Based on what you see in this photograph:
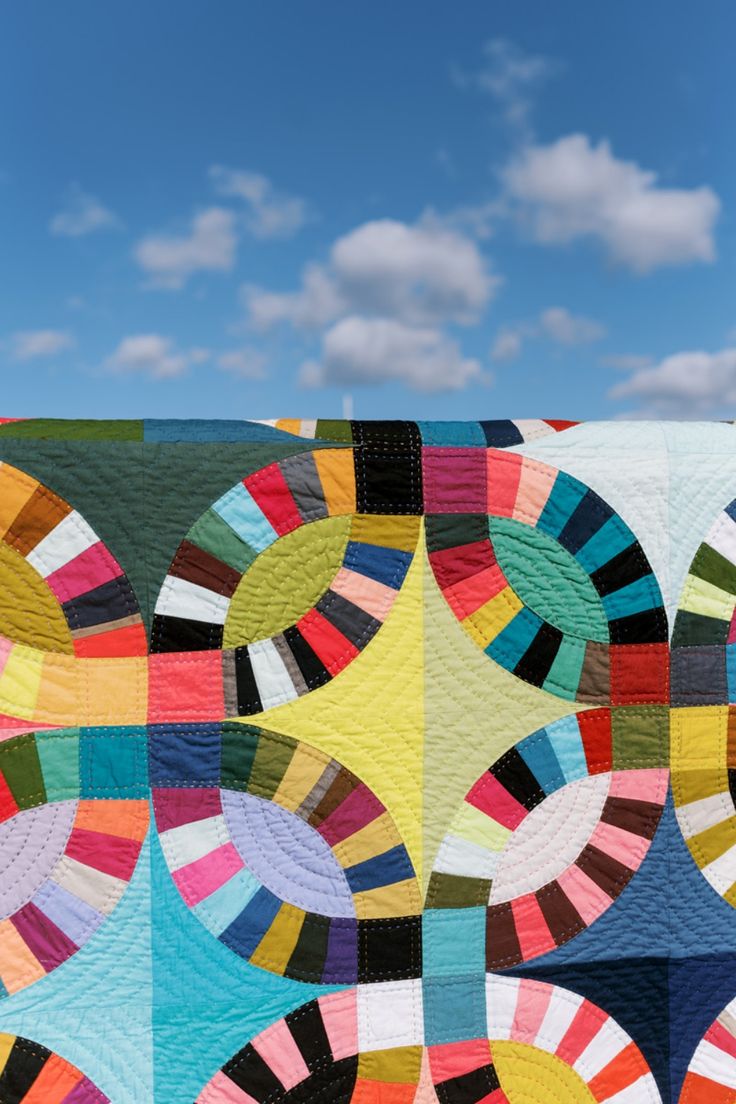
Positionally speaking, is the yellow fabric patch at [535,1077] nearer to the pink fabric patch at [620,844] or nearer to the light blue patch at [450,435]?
the pink fabric patch at [620,844]

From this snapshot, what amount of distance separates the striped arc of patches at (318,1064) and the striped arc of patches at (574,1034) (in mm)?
117

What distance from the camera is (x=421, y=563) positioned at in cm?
96

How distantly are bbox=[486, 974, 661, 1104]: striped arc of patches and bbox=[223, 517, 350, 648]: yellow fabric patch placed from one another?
0.51 metres

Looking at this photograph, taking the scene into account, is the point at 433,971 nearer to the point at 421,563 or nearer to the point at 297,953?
the point at 297,953

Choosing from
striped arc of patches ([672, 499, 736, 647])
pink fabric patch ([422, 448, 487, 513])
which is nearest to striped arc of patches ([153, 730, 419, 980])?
pink fabric patch ([422, 448, 487, 513])

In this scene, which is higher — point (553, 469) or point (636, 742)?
point (553, 469)

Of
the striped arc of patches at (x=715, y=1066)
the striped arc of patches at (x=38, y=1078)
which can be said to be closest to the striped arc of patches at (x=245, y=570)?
the striped arc of patches at (x=38, y=1078)

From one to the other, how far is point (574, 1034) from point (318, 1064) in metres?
0.32

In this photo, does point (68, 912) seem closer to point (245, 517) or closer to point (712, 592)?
point (245, 517)

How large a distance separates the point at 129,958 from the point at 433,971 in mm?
351

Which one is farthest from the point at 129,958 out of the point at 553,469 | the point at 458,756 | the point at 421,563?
the point at 553,469

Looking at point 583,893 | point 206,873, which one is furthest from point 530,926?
point 206,873

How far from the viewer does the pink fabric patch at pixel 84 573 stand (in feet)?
2.91

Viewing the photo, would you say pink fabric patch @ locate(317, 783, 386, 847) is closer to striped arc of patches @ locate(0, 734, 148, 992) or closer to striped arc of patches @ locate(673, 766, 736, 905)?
striped arc of patches @ locate(0, 734, 148, 992)
